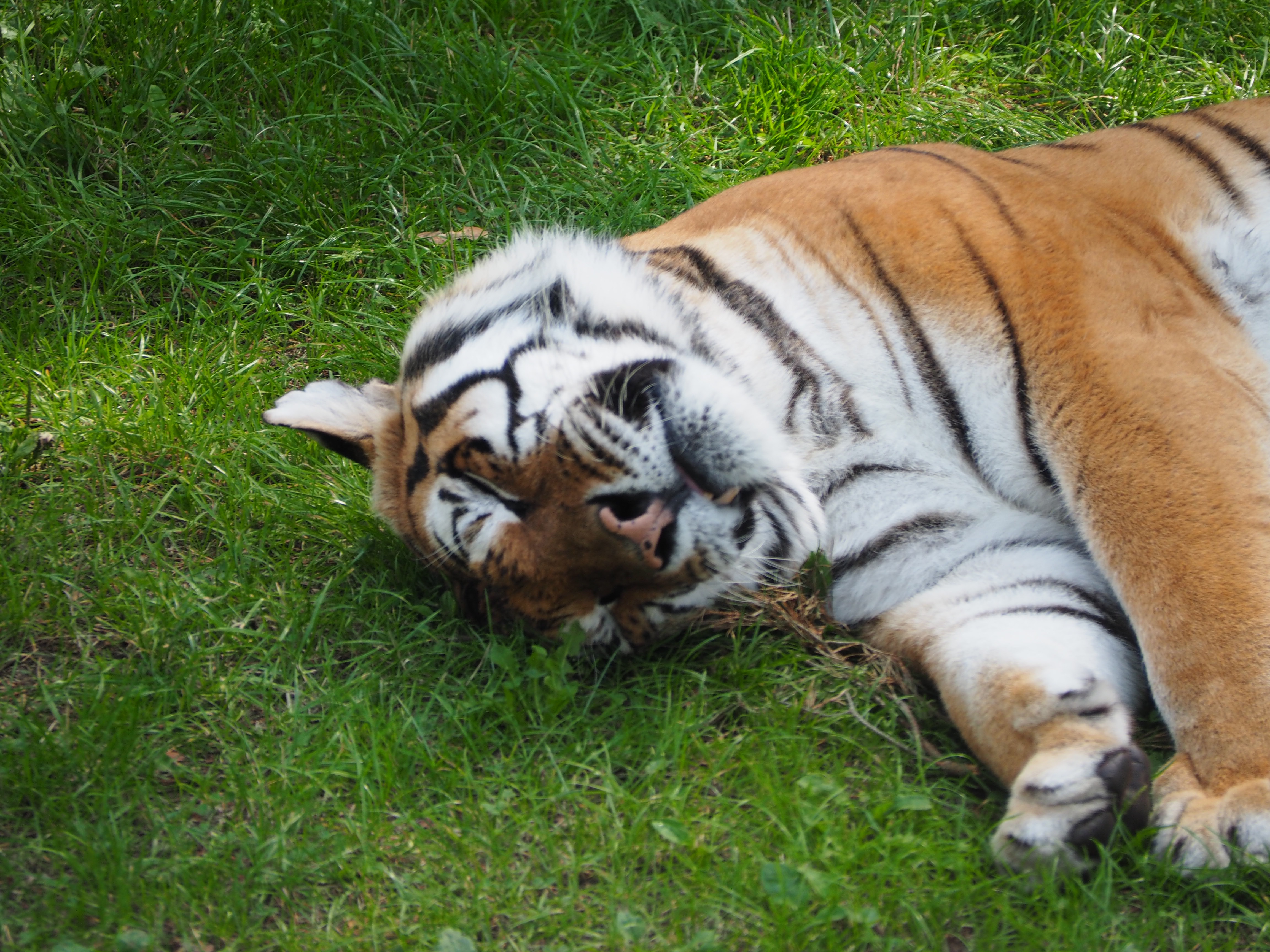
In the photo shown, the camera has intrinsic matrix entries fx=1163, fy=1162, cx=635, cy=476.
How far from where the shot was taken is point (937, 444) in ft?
8.41

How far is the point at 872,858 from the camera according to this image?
80.9 inches

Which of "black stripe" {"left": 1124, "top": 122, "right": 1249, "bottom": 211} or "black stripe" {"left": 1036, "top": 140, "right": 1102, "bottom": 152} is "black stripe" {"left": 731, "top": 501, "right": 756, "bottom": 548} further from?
"black stripe" {"left": 1124, "top": 122, "right": 1249, "bottom": 211}

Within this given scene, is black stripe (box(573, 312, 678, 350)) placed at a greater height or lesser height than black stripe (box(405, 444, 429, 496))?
greater

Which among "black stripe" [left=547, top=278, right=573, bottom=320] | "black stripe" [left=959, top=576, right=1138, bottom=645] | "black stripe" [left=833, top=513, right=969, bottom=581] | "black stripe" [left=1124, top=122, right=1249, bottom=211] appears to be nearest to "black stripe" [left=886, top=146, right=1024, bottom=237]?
"black stripe" [left=1124, top=122, right=1249, bottom=211]

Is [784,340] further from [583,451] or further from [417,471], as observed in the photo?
[417,471]

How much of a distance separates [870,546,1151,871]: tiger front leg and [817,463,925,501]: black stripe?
274 millimetres

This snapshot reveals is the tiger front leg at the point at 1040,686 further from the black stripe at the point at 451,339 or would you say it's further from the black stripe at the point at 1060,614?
the black stripe at the point at 451,339

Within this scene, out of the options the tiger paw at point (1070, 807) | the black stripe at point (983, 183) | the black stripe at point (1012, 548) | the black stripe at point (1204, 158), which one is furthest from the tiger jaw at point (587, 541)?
the black stripe at point (1204, 158)

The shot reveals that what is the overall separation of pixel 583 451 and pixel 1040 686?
3.21ft

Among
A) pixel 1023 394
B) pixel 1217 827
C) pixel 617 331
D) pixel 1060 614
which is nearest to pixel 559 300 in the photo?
pixel 617 331

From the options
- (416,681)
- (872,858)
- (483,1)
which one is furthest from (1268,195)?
(483,1)

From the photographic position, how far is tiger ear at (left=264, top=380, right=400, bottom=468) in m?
2.64

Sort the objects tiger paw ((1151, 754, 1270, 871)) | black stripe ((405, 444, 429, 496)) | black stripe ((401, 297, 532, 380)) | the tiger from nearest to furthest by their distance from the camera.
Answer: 1. tiger paw ((1151, 754, 1270, 871))
2. the tiger
3. black stripe ((405, 444, 429, 496))
4. black stripe ((401, 297, 532, 380))

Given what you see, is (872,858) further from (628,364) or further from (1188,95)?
(1188,95)
